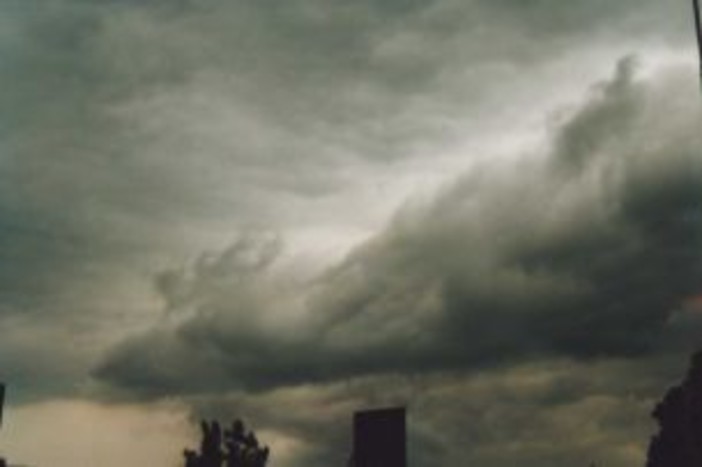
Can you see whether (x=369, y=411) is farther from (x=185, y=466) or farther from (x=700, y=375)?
(x=700, y=375)

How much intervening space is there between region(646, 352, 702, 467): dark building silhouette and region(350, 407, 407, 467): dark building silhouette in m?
56.5

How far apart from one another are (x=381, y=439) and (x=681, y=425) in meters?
65.5

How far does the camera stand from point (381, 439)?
1437 inches

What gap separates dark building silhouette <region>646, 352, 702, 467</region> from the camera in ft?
290

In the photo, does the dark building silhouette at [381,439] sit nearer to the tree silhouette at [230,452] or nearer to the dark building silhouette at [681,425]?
the tree silhouette at [230,452]

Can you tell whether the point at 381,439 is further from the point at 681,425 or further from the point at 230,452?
the point at 681,425

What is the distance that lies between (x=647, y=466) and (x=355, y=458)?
2799 inches

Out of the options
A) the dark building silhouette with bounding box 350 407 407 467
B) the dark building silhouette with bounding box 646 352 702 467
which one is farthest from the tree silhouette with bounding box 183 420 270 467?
the dark building silhouette with bounding box 646 352 702 467

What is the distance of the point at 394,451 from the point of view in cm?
3625

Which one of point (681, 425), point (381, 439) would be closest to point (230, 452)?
point (381, 439)

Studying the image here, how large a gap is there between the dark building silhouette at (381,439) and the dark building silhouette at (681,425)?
186ft

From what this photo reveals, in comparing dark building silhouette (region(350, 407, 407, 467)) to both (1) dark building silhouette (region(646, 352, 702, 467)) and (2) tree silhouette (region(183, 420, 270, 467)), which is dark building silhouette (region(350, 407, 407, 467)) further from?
(1) dark building silhouette (region(646, 352, 702, 467))

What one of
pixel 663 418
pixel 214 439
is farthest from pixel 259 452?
pixel 663 418

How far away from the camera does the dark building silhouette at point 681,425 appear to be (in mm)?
88250
